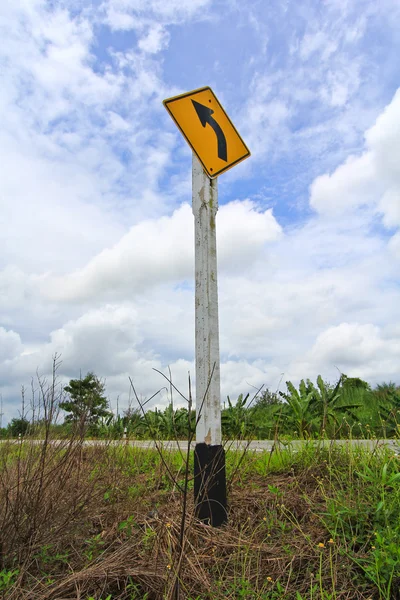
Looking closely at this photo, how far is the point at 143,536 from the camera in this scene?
3020 mm

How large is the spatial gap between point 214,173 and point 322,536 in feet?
8.90

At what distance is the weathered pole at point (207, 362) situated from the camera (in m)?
3.23

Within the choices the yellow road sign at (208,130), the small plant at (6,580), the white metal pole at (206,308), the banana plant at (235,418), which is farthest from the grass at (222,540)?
the banana plant at (235,418)

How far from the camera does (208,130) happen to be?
3.87 metres

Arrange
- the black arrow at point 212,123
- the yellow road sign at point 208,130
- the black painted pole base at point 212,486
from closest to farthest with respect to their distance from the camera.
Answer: the black painted pole base at point 212,486 → the yellow road sign at point 208,130 → the black arrow at point 212,123

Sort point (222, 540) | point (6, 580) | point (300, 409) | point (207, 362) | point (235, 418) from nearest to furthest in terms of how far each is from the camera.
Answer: point (6, 580), point (222, 540), point (207, 362), point (300, 409), point (235, 418)

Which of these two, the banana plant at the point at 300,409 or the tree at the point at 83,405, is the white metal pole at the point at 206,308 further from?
the banana plant at the point at 300,409

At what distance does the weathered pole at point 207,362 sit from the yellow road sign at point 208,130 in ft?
0.53

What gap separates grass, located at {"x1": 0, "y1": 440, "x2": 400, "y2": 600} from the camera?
2467mm

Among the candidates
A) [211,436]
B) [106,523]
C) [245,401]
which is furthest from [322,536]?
[245,401]

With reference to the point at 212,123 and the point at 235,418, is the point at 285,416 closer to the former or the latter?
the point at 235,418

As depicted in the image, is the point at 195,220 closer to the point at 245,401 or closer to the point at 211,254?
the point at 211,254

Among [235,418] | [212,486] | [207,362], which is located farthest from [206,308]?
[235,418]

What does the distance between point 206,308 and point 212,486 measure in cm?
123
